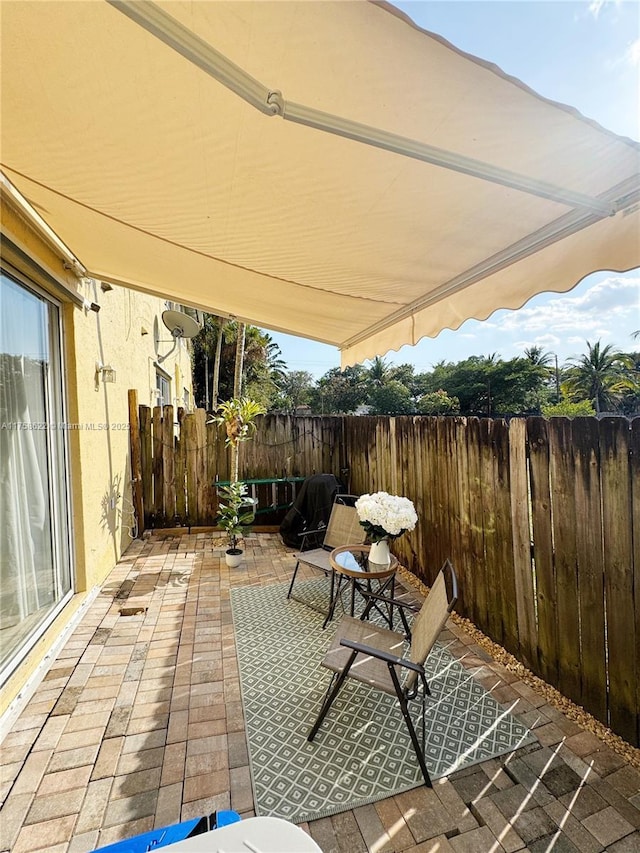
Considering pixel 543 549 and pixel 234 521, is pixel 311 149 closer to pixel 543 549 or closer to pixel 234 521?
pixel 543 549

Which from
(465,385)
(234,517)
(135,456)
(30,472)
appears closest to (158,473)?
(135,456)

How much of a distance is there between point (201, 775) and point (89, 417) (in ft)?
11.7

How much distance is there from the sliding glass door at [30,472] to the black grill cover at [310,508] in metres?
3.04

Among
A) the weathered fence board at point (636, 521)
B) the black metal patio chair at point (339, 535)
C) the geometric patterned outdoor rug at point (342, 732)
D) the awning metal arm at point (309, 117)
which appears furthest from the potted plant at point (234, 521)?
the awning metal arm at point (309, 117)

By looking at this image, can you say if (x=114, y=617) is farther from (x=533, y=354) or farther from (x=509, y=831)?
(x=533, y=354)

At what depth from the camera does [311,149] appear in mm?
1695

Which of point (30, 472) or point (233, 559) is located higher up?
point (30, 472)

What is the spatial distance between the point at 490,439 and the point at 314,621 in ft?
7.95

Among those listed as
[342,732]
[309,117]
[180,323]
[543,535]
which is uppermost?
[180,323]

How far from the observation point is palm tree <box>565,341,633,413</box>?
99.4 ft

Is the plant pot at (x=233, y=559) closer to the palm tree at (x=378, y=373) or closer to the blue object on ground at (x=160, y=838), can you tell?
the blue object on ground at (x=160, y=838)

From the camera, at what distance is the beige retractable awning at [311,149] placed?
122 centimetres

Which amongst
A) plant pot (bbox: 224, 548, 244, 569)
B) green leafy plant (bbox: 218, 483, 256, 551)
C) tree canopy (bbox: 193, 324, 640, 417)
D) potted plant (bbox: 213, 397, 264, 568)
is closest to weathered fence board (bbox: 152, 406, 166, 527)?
potted plant (bbox: 213, 397, 264, 568)

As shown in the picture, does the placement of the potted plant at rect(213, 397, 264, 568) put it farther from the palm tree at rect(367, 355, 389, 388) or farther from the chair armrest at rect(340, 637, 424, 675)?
the palm tree at rect(367, 355, 389, 388)
